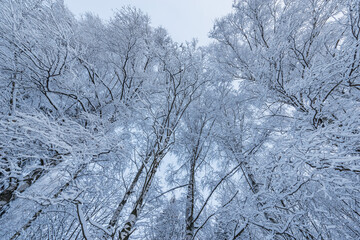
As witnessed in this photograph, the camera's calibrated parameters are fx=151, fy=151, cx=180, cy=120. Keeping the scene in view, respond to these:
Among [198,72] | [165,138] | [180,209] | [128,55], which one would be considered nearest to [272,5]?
[198,72]

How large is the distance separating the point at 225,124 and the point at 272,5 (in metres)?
3.70

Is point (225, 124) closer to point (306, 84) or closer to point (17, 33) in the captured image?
point (306, 84)

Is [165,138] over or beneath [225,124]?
beneath

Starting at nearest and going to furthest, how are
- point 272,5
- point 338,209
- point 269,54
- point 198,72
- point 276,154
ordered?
point 276,154 < point 269,54 < point 338,209 < point 198,72 < point 272,5

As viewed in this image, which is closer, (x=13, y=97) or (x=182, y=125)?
(x=13, y=97)

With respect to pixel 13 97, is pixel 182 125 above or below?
above

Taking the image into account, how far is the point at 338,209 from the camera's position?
301 centimetres

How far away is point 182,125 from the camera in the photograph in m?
5.71

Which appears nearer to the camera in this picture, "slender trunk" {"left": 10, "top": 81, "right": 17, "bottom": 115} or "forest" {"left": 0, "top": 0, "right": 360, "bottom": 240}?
"forest" {"left": 0, "top": 0, "right": 360, "bottom": 240}

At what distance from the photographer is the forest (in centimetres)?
189

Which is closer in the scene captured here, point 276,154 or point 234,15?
point 276,154

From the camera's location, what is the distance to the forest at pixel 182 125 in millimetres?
1888

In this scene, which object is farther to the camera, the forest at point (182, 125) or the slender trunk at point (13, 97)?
the slender trunk at point (13, 97)

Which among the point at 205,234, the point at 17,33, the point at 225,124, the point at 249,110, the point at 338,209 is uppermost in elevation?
the point at 249,110
